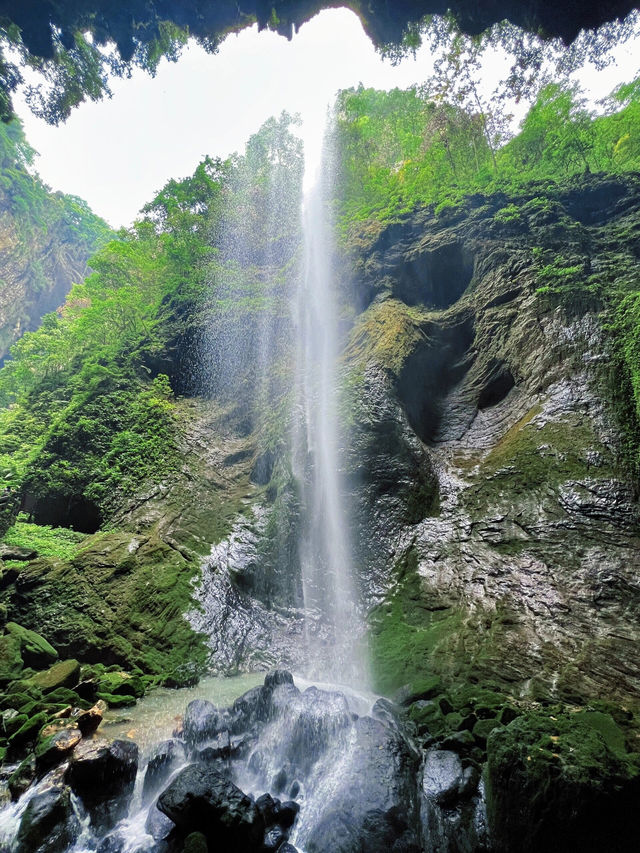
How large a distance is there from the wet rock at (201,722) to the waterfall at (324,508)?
7.14ft

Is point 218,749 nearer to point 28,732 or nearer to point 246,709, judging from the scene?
point 246,709

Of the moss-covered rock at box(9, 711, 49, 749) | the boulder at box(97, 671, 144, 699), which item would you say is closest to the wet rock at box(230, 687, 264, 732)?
the boulder at box(97, 671, 144, 699)

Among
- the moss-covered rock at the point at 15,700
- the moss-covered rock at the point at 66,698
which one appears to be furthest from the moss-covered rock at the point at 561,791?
the moss-covered rock at the point at 15,700

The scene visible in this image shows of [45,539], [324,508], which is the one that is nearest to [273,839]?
[324,508]

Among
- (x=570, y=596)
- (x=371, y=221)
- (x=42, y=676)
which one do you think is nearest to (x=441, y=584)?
(x=570, y=596)

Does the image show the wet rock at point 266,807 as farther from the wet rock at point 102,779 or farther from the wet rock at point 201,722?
the wet rock at point 102,779

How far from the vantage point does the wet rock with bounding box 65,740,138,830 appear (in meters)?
3.67

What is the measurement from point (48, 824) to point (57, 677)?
7.62 feet

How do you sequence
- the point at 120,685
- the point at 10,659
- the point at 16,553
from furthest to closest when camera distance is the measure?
the point at 16,553
the point at 120,685
the point at 10,659

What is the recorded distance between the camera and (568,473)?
6.77 meters

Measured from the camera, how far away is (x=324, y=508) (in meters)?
9.07

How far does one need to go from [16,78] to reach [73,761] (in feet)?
54.0

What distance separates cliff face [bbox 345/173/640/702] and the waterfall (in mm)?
468

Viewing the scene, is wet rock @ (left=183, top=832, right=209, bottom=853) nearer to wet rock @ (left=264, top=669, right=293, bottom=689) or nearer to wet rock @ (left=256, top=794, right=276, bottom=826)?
wet rock @ (left=256, top=794, right=276, bottom=826)
